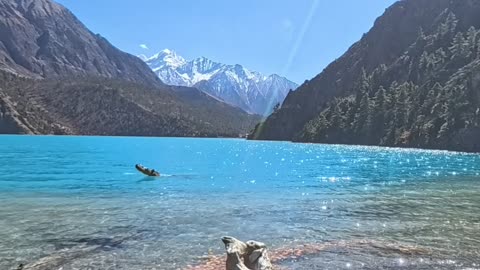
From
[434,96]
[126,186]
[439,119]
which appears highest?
[434,96]

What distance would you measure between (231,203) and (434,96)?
550 ft

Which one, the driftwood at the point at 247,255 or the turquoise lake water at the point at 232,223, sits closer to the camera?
the driftwood at the point at 247,255

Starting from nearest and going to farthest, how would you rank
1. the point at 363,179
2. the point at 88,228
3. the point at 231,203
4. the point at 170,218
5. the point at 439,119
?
the point at 88,228, the point at 170,218, the point at 231,203, the point at 363,179, the point at 439,119

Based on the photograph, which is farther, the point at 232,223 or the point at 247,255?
the point at 232,223

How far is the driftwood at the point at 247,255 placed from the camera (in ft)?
56.2

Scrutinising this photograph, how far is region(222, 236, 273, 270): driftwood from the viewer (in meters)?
17.1

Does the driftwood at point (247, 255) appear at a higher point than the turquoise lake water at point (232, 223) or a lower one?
higher

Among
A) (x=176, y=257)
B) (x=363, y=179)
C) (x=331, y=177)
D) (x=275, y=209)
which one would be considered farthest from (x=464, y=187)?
(x=176, y=257)

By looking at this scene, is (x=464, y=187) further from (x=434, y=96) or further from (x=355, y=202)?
(x=434, y=96)

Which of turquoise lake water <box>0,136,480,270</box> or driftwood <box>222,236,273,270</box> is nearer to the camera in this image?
driftwood <box>222,236,273,270</box>

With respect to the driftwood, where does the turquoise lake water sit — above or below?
below

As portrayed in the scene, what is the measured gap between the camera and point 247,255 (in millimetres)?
18031

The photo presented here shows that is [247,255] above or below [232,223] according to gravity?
above

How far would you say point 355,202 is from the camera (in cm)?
4141
